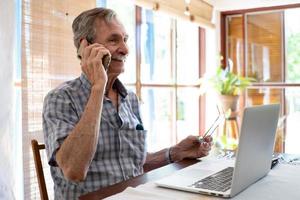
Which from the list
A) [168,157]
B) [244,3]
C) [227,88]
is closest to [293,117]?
[227,88]

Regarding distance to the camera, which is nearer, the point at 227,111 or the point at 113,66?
the point at 113,66

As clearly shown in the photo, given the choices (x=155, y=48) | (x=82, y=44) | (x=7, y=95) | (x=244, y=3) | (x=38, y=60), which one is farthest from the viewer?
(x=244, y=3)

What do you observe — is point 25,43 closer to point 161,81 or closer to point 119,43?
point 119,43

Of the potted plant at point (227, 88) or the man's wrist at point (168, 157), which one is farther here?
the potted plant at point (227, 88)

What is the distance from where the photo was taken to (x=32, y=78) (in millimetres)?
2043

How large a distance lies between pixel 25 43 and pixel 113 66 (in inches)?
30.9

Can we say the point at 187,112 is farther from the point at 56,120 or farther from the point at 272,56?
the point at 56,120

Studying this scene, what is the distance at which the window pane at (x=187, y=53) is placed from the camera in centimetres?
409

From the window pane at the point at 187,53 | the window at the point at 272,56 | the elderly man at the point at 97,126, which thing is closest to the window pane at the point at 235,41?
the window at the point at 272,56

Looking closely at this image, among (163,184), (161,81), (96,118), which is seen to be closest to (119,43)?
(96,118)

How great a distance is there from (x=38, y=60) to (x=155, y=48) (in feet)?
5.70

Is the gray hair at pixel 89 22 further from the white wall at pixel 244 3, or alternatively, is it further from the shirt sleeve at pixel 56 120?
the white wall at pixel 244 3

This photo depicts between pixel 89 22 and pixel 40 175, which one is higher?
pixel 89 22

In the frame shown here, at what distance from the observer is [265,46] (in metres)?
4.39
